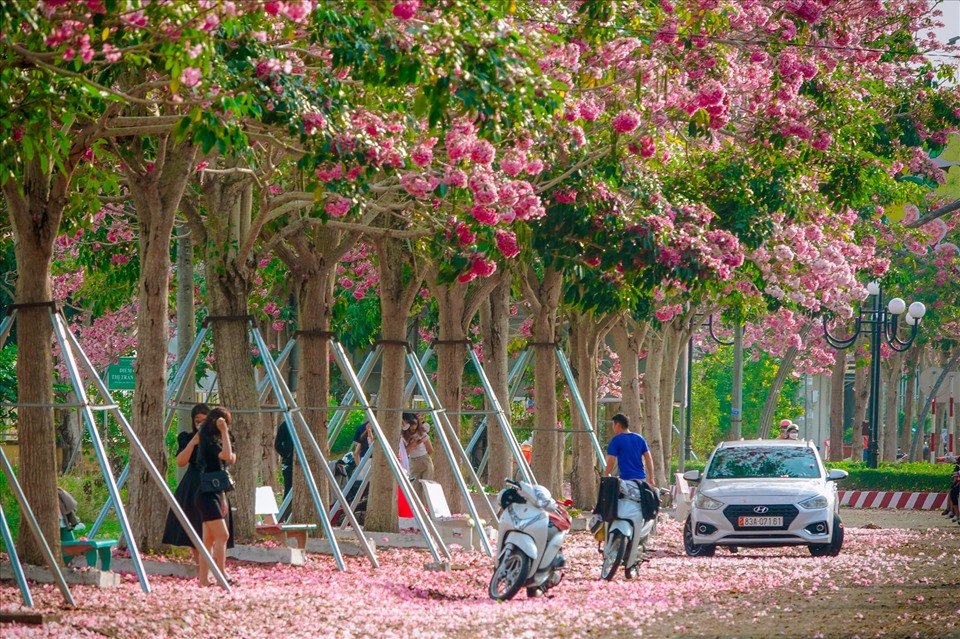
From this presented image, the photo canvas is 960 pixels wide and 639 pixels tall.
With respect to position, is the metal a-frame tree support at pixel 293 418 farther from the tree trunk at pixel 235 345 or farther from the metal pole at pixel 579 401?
the metal pole at pixel 579 401

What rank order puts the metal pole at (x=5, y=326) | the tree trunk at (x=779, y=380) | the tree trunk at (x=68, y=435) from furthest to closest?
the tree trunk at (x=779, y=380) → the tree trunk at (x=68, y=435) → the metal pole at (x=5, y=326)

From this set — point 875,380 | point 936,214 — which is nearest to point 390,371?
point 936,214

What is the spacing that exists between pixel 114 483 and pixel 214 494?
4.27ft

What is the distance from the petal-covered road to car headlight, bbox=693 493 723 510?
1385 mm

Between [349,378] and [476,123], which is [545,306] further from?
[476,123]

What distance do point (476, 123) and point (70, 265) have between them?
17.9 meters

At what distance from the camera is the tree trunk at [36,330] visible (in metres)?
13.5

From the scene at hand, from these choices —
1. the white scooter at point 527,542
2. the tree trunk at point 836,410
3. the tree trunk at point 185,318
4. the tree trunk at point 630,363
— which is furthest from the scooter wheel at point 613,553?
the tree trunk at point 836,410

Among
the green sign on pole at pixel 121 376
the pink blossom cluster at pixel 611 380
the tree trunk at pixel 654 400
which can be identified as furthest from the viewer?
the pink blossom cluster at pixel 611 380

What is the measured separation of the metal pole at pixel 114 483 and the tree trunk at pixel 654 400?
63.9 feet

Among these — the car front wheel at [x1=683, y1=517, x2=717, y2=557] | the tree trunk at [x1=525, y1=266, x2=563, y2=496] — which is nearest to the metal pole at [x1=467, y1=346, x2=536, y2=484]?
the car front wheel at [x1=683, y1=517, x2=717, y2=557]

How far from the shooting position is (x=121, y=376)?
31703 millimetres

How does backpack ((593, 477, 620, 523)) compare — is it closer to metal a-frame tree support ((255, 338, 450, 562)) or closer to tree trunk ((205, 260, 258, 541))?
metal a-frame tree support ((255, 338, 450, 562))

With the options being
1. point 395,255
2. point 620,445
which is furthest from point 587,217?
point 620,445
